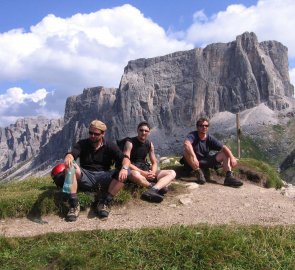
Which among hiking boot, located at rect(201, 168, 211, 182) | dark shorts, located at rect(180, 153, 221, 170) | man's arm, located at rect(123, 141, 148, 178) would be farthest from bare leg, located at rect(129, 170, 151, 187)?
hiking boot, located at rect(201, 168, 211, 182)

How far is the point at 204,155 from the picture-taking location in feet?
56.2

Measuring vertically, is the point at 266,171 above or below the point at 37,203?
above

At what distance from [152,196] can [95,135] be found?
9.00ft

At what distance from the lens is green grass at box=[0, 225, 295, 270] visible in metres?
8.50

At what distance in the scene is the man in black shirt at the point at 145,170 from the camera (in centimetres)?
1358

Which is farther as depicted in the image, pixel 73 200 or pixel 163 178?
pixel 163 178

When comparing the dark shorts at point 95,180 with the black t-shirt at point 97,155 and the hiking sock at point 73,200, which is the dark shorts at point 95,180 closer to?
the black t-shirt at point 97,155

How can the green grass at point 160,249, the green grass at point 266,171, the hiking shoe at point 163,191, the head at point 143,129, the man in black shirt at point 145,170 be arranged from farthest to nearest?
the green grass at point 266,171 → the head at point 143,129 → the hiking shoe at point 163,191 → the man in black shirt at point 145,170 → the green grass at point 160,249

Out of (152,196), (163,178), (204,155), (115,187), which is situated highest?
(204,155)

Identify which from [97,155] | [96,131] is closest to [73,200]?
[97,155]

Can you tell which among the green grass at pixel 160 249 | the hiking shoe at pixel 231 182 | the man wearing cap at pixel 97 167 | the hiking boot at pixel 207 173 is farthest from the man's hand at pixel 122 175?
the hiking boot at pixel 207 173

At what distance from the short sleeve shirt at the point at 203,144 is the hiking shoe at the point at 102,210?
17.7 ft

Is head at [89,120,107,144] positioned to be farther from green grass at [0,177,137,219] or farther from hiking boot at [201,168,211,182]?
hiking boot at [201,168,211,182]

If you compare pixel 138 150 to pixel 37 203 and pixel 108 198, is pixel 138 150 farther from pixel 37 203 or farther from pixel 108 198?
pixel 37 203
